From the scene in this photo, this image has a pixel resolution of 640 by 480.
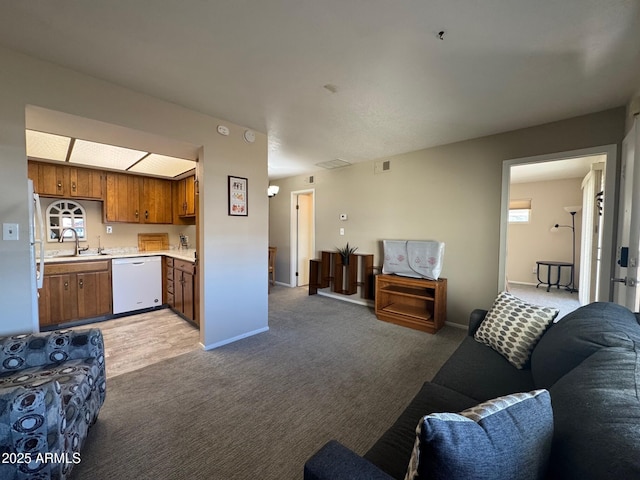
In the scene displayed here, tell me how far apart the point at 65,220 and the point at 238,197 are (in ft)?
9.67

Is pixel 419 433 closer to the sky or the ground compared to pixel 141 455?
closer to the sky

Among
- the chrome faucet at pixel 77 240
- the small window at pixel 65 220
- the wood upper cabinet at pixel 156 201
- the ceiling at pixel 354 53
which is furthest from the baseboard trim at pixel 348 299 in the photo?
the small window at pixel 65 220

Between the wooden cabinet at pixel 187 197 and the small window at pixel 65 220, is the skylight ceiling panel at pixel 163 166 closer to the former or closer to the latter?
the wooden cabinet at pixel 187 197

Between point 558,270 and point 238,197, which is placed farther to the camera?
point 558,270

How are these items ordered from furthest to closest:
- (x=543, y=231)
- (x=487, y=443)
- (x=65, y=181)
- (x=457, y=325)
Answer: (x=543, y=231)
(x=65, y=181)
(x=457, y=325)
(x=487, y=443)

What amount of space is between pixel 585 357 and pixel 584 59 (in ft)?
6.43

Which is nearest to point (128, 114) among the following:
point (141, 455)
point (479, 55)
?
point (141, 455)

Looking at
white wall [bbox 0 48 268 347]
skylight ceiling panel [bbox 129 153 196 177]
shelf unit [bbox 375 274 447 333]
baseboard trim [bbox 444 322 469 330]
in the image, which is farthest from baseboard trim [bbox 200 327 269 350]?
baseboard trim [bbox 444 322 469 330]

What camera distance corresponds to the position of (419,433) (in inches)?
25.0

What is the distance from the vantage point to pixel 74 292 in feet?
11.0

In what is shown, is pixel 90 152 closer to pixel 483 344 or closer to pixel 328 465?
pixel 328 465

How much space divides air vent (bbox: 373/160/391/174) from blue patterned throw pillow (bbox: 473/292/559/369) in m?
2.68

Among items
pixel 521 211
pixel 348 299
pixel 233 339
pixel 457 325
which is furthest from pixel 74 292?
pixel 521 211

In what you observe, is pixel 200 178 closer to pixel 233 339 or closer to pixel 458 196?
pixel 233 339
